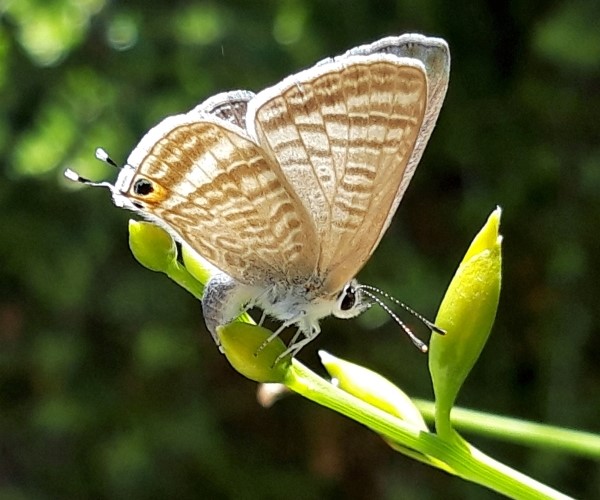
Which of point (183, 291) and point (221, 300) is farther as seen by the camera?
point (183, 291)

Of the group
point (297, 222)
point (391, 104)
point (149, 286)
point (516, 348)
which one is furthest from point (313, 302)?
point (516, 348)

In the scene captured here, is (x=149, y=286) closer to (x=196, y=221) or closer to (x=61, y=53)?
(x=61, y=53)

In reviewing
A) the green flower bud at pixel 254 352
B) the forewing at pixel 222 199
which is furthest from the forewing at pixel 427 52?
the green flower bud at pixel 254 352

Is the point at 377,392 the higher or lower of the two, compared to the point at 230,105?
lower

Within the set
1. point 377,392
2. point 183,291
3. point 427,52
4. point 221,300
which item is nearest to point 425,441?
point 377,392

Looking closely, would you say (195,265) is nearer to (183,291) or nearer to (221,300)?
(221,300)
